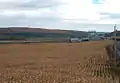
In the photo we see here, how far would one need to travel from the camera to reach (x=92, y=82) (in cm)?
1628

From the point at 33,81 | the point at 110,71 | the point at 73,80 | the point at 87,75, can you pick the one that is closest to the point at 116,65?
the point at 110,71

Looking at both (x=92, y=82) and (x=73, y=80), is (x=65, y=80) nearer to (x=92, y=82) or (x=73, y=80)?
(x=73, y=80)

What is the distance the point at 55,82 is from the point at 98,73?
4.24 m

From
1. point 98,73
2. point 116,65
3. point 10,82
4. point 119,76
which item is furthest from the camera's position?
point 116,65

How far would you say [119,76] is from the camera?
711 inches

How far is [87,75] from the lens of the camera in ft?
62.1

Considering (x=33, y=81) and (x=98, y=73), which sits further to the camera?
(x=98, y=73)

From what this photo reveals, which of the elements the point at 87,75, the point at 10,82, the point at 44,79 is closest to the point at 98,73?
the point at 87,75

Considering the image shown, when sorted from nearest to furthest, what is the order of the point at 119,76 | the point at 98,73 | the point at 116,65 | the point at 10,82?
the point at 10,82
the point at 119,76
the point at 98,73
the point at 116,65

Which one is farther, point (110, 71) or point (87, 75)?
point (110, 71)

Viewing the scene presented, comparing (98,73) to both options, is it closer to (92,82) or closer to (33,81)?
(92,82)

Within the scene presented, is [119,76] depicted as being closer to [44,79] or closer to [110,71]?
[110,71]

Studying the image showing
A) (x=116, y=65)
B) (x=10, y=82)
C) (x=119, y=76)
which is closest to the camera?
(x=10, y=82)

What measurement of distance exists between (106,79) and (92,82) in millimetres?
1151
